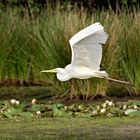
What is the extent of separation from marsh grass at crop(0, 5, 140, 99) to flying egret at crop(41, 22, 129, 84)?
5.05 feet

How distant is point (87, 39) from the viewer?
11.2 meters

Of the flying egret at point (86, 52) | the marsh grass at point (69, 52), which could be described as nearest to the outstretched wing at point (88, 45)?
the flying egret at point (86, 52)

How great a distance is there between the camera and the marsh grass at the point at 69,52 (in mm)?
13961

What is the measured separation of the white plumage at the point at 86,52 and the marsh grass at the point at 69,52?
1.54 m

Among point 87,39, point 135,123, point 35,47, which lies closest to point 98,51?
point 87,39

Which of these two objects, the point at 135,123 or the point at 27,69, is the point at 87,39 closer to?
the point at 135,123

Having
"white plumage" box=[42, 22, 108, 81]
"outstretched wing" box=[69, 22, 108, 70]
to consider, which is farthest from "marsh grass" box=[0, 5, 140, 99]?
"outstretched wing" box=[69, 22, 108, 70]

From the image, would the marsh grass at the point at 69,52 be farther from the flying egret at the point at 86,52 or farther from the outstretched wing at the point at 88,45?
the outstretched wing at the point at 88,45

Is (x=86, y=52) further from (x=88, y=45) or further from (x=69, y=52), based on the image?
(x=69, y=52)

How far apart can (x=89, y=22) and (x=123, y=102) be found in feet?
6.48

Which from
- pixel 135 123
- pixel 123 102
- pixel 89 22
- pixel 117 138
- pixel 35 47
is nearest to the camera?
pixel 117 138

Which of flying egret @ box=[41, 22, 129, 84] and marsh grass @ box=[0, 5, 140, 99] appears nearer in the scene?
flying egret @ box=[41, 22, 129, 84]

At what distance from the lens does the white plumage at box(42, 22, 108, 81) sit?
10969mm

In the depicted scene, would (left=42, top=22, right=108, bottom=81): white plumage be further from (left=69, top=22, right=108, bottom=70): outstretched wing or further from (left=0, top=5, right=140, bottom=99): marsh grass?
(left=0, top=5, right=140, bottom=99): marsh grass
